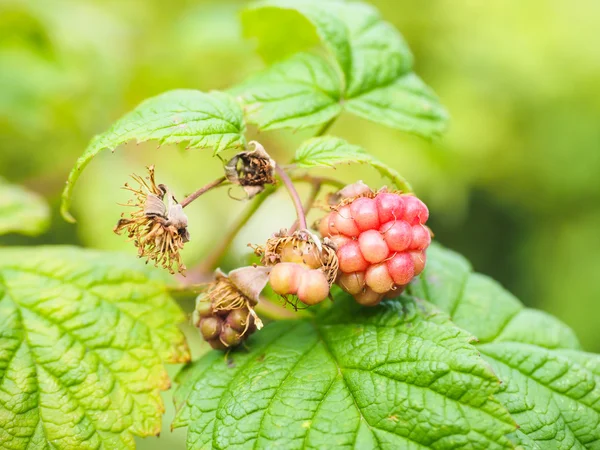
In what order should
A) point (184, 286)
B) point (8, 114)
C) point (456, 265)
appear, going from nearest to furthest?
point (184, 286) < point (456, 265) < point (8, 114)

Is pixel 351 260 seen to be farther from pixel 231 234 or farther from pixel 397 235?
pixel 231 234

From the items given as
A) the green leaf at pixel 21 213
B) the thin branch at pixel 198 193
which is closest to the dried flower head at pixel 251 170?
the thin branch at pixel 198 193

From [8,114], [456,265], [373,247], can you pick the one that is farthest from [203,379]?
[8,114]

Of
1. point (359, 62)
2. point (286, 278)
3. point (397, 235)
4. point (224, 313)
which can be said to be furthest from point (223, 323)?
point (359, 62)

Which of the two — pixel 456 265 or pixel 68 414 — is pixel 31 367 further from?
pixel 456 265

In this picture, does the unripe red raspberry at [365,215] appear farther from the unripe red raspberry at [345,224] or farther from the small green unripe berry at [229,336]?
the small green unripe berry at [229,336]

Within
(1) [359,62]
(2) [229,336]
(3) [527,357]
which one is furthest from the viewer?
(1) [359,62]
